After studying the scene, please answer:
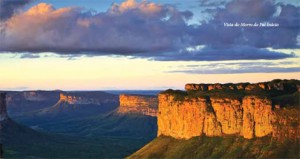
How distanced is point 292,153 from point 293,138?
6058 mm

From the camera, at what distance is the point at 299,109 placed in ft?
632

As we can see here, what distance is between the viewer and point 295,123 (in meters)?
193

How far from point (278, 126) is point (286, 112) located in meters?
4.41

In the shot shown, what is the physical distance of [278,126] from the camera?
198750 millimetres

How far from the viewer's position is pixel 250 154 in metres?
200

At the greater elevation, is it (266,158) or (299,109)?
(299,109)

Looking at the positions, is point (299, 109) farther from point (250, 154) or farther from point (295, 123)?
point (250, 154)

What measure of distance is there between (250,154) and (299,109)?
726 inches

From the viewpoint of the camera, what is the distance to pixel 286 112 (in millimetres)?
197500

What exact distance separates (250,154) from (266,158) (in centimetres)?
911

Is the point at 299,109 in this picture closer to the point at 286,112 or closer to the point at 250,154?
the point at 286,112

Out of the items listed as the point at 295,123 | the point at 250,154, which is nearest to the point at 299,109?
the point at 295,123

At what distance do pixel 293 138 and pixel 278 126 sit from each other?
6.81 metres

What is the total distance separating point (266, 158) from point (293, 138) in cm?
908
